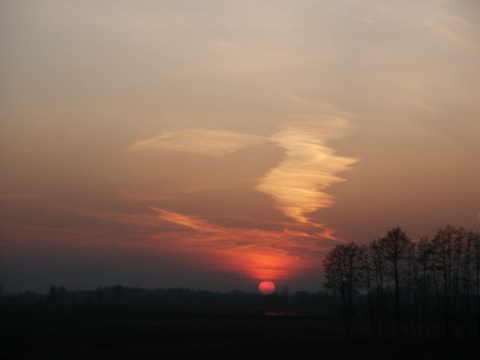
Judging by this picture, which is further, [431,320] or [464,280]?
[431,320]

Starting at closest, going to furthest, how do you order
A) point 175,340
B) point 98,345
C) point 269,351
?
1. point 269,351
2. point 98,345
3. point 175,340

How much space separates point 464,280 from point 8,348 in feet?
182

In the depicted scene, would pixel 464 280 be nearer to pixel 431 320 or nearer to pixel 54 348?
pixel 431 320

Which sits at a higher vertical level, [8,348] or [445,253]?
[445,253]

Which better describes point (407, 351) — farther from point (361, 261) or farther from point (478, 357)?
point (361, 261)

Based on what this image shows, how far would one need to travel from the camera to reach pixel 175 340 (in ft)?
217

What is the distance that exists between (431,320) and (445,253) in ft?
140

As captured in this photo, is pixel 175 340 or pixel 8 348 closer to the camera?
pixel 8 348

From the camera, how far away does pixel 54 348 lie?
5481 cm

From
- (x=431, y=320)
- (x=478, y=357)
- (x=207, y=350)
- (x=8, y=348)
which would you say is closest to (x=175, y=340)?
(x=207, y=350)

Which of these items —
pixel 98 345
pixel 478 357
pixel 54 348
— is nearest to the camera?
pixel 478 357

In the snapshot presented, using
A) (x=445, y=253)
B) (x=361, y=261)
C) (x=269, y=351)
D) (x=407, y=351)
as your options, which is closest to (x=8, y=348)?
(x=269, y=351)

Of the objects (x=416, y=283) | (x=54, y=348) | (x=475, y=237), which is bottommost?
(x=54, y=348)

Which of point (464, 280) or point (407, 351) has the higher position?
point (464, 280)
